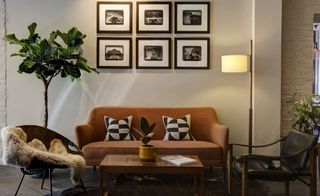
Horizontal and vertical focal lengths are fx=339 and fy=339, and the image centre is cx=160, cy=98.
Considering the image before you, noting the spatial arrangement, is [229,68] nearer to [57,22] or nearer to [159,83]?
[159,83]

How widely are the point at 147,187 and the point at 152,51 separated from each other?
204 cm

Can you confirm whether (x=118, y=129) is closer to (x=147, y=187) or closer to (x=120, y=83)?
(x=120, y=83)

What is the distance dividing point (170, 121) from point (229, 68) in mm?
1066

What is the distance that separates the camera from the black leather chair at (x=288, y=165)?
309cm

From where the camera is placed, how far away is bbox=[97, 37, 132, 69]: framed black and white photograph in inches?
197

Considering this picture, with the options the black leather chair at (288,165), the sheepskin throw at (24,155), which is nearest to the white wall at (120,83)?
the black leather chair at (288,165)

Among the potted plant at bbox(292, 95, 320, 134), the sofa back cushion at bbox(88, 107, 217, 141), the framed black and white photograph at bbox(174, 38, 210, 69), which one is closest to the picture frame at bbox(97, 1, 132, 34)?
the framed black and white photograph at bbox(174, 38, 210, 69)

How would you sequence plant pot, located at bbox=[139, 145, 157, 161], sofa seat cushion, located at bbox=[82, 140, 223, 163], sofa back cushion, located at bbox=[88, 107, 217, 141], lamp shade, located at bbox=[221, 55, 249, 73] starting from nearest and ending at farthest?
plant pot, located at bbox=[139, 145, 157, 161] < sofa seat cushion, located at bbox=[82, 140, 223, 163] < lamp shade, located at bbox=[221, 55, 249, 73] < sofa back cushion, located at bbox=[88, 107, 217, 141]

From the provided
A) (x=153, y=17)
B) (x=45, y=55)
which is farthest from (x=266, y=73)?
(x=45, y=55)

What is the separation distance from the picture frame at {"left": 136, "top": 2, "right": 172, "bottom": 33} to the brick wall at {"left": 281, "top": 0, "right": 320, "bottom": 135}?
1759 mm

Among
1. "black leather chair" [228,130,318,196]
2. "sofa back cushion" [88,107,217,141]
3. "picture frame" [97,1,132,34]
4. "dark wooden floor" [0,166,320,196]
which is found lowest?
"dark wooden floor" [0,166,320,196]

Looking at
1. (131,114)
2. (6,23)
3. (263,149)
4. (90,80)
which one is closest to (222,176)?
(263,149)

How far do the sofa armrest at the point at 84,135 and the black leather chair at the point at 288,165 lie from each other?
185 centimetres

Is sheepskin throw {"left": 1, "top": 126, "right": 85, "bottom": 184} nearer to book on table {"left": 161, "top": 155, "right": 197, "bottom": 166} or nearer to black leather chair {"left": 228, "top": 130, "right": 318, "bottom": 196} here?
book on table {"left": 161, "top": 155, "right": 197, "bottom": 166}
